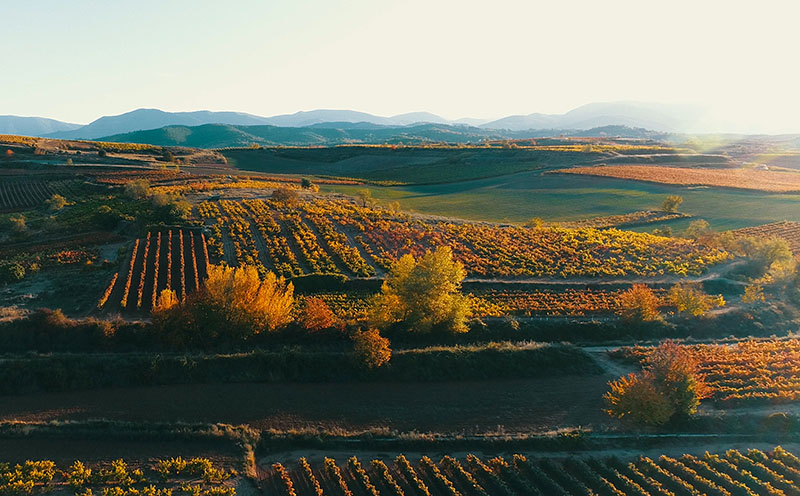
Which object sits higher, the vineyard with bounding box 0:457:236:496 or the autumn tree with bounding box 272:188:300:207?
the autumn tree with bounding box 272:188:300:207

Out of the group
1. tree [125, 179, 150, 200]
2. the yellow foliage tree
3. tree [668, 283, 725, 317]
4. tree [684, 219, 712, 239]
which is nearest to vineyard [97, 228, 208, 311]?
the yellow foliage tree

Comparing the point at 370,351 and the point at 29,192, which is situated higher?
the point at 29,192

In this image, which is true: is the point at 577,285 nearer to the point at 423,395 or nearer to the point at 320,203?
the point at 423,395

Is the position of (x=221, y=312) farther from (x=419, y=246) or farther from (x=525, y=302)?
(x=419, y=246)

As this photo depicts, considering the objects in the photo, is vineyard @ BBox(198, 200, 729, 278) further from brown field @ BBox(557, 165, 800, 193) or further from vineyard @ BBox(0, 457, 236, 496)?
brown field @ BBox(557, 165, 800, 193)

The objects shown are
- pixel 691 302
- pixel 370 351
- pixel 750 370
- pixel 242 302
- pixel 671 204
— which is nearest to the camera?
pixel 370 351

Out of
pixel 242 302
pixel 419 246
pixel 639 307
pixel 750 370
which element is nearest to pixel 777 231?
pixel 639 307

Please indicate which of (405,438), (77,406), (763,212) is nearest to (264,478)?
(405,438)
